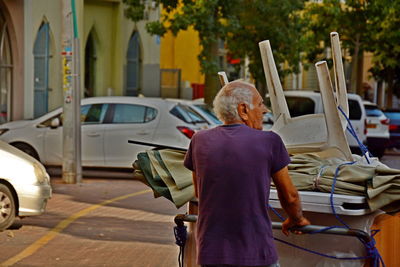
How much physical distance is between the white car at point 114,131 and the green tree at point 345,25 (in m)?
A: 16.5

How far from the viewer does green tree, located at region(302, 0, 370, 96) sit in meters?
34.1

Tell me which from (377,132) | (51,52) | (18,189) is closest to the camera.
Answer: (18,189)

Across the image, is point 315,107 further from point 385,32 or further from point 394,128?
point 385,32

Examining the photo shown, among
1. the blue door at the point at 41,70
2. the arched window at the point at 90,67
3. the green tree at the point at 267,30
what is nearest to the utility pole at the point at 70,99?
the blue door at the point at 41,70

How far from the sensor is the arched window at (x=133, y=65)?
31.2 metres

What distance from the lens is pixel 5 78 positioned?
80.4 feet

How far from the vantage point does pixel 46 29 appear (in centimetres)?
2562

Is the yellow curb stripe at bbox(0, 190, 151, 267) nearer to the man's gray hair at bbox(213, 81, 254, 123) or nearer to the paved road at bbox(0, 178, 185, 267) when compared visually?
the paved road at bbox(0, 178, 185, 267)

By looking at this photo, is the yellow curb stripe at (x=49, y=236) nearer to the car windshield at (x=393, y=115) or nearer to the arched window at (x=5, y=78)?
the arched window at (x=5, y=78)

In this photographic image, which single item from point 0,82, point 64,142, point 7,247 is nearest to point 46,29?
point 0,82

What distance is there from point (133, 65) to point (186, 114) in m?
14.3

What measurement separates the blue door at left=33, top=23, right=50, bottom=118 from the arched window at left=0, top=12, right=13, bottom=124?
3.73 feet

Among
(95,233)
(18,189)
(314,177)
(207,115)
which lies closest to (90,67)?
(207,115)

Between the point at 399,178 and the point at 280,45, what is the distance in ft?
79.1
